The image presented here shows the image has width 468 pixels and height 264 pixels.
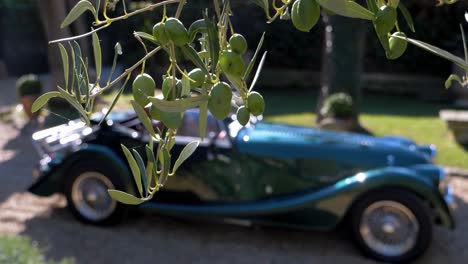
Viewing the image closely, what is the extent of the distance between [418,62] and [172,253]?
33.5 ft

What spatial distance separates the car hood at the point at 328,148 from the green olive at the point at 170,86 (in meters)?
3.90

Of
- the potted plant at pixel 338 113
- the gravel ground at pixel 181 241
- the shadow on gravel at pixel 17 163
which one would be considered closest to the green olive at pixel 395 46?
the gravel ground at pixel 181 241

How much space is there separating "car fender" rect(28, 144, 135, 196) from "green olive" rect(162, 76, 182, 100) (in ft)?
13.0

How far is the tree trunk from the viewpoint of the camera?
344 inches

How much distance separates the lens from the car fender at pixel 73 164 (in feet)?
15.4

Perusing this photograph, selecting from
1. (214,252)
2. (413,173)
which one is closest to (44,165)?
(214,252)

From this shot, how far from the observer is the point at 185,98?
23.3 inches

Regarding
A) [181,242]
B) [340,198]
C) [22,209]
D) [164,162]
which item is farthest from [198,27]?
[22,209]

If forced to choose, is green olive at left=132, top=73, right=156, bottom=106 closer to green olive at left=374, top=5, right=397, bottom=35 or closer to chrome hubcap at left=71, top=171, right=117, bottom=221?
green olive at left=374, top=5, right=397, bottom=35

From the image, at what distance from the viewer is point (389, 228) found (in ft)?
14.4

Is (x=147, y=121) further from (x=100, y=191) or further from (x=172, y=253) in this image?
(x=100, y=191)

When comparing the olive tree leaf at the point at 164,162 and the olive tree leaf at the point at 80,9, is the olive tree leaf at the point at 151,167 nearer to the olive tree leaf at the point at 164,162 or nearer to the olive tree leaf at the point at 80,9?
the olive tree leaf at the point at 164,162

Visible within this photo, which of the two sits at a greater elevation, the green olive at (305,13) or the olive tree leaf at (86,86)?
the green olive at (305,13)

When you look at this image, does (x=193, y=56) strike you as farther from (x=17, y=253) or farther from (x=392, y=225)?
(x=392, y=225)
